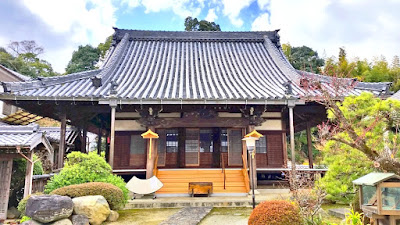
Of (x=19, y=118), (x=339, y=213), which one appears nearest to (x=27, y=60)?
(x=19, y=118)

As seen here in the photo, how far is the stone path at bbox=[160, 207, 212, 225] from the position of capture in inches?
275

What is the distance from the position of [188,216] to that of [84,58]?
35.8 meters

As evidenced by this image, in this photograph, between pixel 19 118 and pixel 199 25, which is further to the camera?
pixel 199 25

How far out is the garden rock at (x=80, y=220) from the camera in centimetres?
650

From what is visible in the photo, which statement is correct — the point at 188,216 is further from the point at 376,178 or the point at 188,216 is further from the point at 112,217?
the point at 376,178

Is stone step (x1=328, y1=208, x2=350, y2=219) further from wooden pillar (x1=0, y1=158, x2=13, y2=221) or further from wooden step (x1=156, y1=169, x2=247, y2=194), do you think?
wooden pillar (x1=0, y1=158, x2=13, y2=221)

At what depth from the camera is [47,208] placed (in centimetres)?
618

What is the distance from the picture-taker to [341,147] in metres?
5.89

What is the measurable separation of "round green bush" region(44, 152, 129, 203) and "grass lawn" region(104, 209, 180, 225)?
1.56ft

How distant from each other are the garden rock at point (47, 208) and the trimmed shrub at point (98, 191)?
69 cm

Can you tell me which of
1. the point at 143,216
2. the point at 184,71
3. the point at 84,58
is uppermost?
the point at 84,58

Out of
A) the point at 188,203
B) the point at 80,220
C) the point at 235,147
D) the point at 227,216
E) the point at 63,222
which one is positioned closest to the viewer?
the point at 63,222

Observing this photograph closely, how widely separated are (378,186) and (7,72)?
25.3 m

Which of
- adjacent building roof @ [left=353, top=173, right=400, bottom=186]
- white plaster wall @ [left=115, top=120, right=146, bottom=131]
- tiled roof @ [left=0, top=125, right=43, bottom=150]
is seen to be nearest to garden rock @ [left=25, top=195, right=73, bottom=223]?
tiled roof @ [left=0, top=125, right=43, bottom=150]
